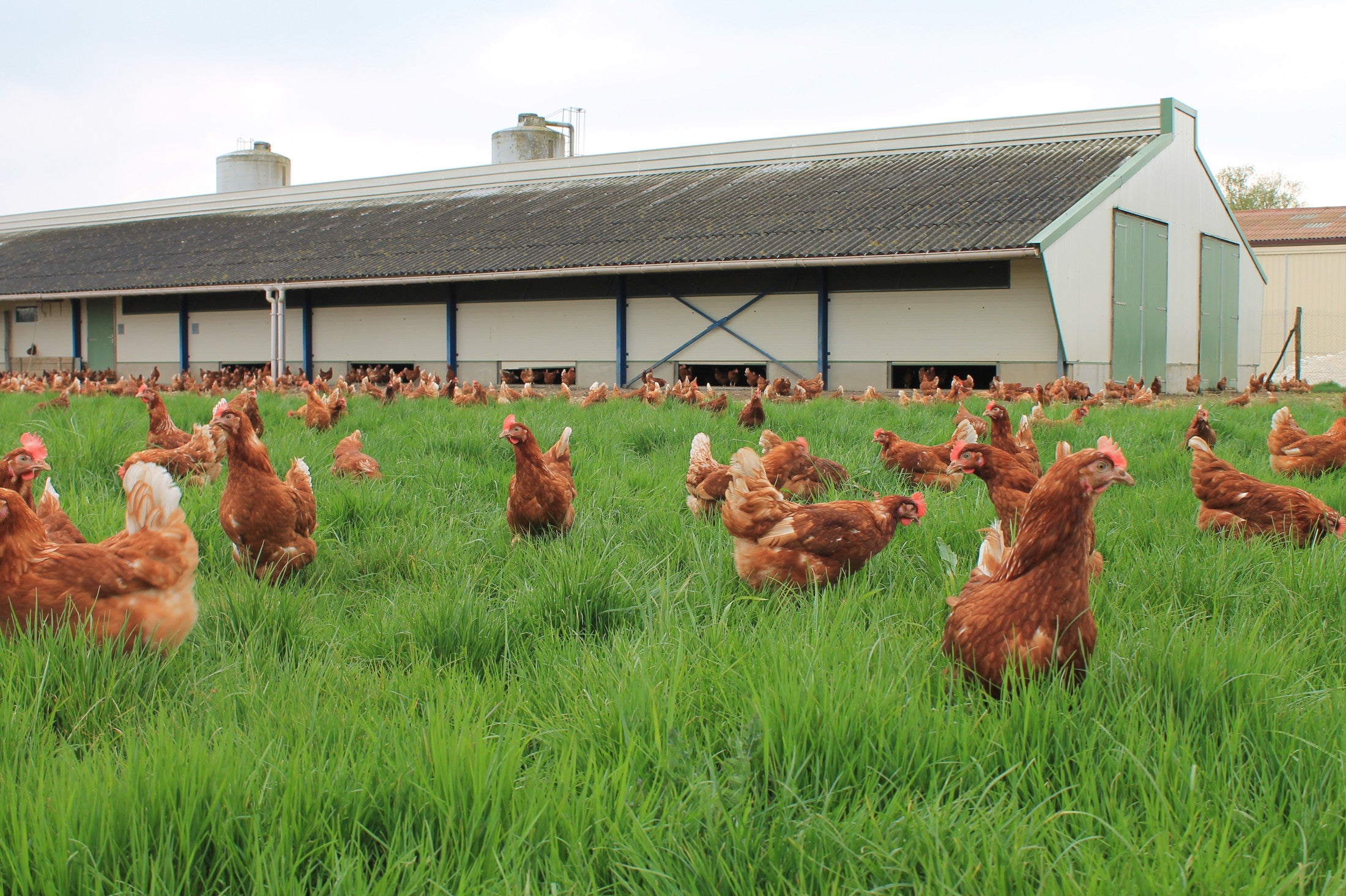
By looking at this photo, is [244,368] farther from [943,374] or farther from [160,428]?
[160,428]

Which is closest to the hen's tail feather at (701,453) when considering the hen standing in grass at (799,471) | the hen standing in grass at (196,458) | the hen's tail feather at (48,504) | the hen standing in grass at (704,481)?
the hen standing in grass at (704,481)

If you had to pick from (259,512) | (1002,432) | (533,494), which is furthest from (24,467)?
(1002,432)

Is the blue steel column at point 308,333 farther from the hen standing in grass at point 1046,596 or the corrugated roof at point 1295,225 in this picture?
the corrugated roof at point 1295,225

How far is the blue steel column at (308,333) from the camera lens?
23.4 m

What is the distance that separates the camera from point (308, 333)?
77.3 feet

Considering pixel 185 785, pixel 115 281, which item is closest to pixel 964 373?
pixel 185 785

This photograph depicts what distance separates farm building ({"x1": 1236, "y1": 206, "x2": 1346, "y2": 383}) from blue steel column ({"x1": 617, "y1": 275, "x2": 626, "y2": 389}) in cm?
2591

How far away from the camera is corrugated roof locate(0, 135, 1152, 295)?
17.2 m

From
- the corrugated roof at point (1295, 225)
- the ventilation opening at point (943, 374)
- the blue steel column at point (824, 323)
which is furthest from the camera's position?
the corrugated roof at point (1295, 225)

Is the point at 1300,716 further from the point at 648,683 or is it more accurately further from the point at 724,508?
the point at 724,508

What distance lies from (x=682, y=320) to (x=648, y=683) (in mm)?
17698

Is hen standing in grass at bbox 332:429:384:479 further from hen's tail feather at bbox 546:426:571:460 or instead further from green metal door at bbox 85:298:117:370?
green metal door at bbox 85:298:117:370

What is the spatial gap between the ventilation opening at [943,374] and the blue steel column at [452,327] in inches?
399

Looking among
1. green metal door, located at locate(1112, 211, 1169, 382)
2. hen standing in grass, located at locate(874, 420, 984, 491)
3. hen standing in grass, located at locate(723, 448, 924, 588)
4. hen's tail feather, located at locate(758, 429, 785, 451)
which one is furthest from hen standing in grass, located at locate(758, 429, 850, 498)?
green metal door, located at locate(1112, 211, 1169, 382)
